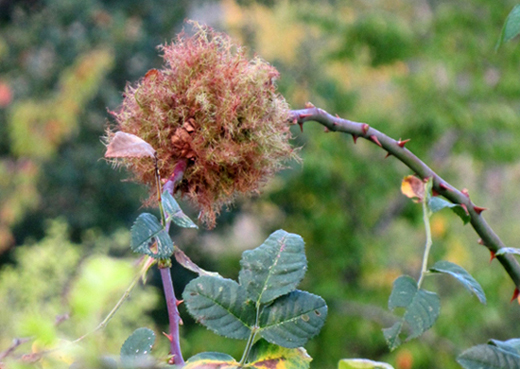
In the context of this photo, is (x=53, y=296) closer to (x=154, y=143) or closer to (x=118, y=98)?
(x=118, y=98)

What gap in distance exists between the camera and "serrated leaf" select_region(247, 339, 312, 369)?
0.28 meters

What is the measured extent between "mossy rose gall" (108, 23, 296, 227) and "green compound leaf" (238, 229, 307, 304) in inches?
4.2

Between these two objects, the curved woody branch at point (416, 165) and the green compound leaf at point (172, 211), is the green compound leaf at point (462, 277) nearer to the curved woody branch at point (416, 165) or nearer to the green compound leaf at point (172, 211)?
the curved woody branch at point (416, 165)

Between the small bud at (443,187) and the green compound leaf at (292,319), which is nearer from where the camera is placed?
the green compound leaf at (292,319)

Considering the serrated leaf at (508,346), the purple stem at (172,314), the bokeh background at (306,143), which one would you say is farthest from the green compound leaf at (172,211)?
the bokeh background at (306,143)

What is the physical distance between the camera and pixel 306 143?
3174 millimetres

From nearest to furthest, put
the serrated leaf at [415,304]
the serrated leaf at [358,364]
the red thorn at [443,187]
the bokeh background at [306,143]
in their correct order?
the serrated leaf at [358,364] → the serrated leaf at [415,304] → the red thorn at [443,187] → the bokeh background at [306,143]

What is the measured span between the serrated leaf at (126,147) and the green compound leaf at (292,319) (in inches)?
4.6

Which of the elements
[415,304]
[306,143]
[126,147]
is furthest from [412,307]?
[306,143]

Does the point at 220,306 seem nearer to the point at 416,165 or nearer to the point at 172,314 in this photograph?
the point at 172,314

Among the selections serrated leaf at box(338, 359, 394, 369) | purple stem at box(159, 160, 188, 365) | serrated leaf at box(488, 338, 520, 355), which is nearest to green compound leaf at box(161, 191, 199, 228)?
purple stem at box(159, 160, 188, 365)

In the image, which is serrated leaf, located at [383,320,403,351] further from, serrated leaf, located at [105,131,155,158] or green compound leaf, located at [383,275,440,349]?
serrated leaf, located at [105,131,155,158]

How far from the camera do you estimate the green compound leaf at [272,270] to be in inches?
11.9

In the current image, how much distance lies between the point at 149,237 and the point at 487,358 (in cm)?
23
